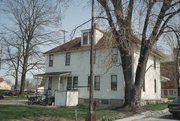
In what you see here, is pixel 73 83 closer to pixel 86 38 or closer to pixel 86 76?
pixel 86 76

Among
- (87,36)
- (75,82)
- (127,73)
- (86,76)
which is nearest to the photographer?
(127,73)

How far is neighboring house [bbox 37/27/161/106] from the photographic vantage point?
73.2 ft

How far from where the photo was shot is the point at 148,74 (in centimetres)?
2608

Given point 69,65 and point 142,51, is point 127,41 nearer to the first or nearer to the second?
point 142,51

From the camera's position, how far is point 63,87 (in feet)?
86.8

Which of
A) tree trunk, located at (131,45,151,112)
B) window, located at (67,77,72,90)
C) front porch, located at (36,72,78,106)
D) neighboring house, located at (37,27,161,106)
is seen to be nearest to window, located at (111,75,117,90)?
neighboring house, located at (37,27,161,106)

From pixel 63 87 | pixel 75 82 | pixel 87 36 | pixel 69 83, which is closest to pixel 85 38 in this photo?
pixel 87 36

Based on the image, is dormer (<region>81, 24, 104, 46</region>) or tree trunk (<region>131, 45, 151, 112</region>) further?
dormer (<region>81, 24, 104, 46</region>)

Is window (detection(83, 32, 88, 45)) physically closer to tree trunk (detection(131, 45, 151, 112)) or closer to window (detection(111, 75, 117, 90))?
window (detection(111, 75, 117, 90))

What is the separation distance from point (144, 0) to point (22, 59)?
2782cm

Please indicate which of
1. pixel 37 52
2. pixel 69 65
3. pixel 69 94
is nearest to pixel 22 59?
pixel 37 52

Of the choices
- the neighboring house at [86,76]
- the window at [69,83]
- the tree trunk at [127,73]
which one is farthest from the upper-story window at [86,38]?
the tree trunk at [127,73]

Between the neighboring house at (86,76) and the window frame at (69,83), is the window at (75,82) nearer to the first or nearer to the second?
A: the neighboring house at (86,76)

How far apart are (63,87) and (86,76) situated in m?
3.87
